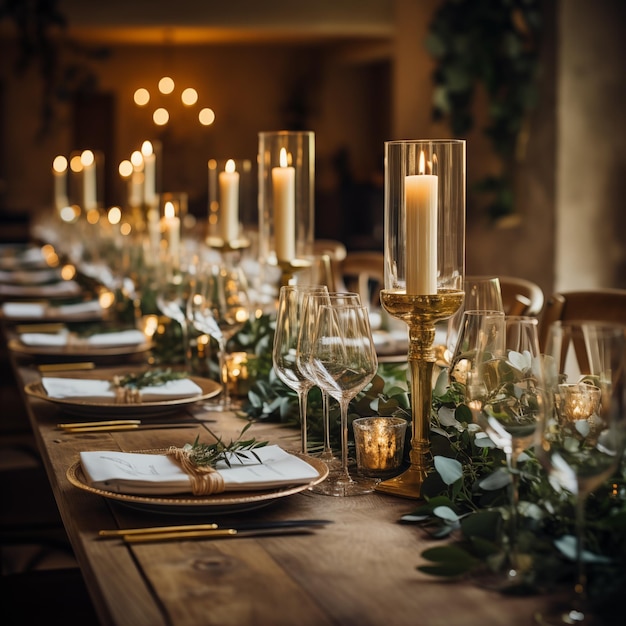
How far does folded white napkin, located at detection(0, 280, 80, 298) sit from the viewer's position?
11.8ft

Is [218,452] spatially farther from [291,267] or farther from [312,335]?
[291,267]

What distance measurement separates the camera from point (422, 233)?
1.31 m

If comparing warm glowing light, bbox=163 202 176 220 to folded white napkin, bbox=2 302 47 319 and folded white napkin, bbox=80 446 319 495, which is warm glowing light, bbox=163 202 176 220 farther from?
folded white napkin, bbox=80 446 319 495

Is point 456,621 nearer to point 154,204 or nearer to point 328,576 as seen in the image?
point 328,576

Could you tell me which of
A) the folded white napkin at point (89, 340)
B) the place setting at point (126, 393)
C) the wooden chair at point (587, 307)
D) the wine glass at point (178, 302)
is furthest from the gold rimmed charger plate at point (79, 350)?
the wooden chair at point (587, 307)

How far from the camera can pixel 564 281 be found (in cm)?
489

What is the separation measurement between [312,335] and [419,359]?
14cm

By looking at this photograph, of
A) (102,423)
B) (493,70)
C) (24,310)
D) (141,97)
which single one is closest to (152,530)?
(102,423)

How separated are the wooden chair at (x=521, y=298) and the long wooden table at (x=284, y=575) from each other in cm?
136

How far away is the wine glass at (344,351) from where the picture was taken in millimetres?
1312

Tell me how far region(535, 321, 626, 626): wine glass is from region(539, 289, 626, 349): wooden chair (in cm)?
143

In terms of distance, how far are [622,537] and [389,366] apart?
933mm

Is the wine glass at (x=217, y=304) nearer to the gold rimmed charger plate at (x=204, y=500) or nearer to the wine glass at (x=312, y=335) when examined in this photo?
the wine glass at (x=312, y=335)

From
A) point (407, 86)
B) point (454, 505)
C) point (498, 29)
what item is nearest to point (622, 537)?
point (454, 505)
